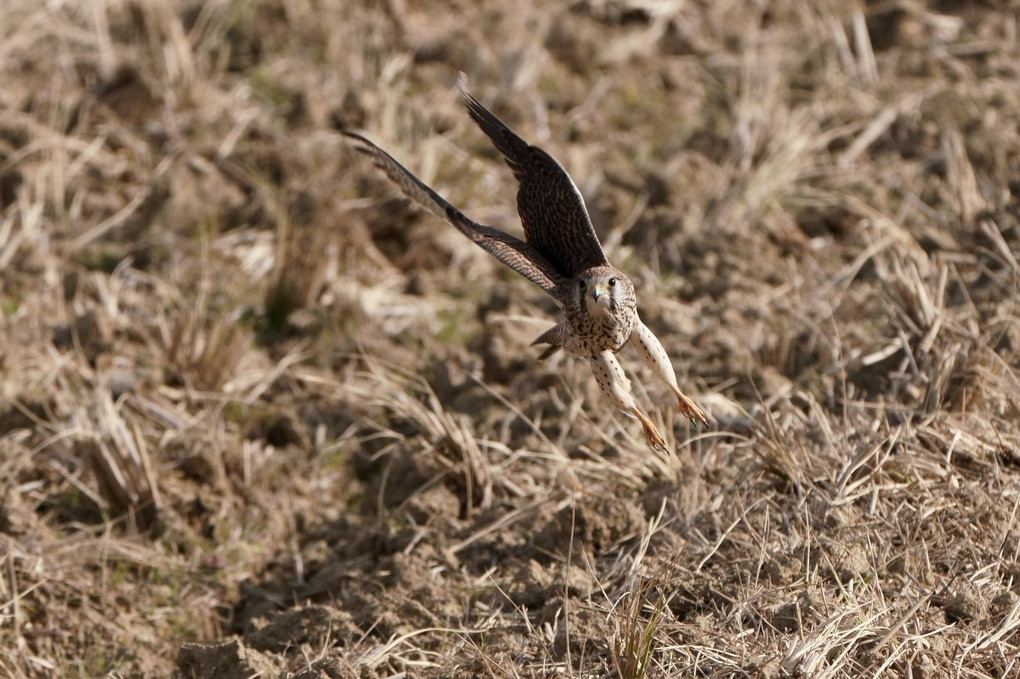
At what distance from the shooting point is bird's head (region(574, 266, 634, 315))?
11.1 ft

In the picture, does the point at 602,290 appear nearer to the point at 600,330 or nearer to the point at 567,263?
the point at 600,330

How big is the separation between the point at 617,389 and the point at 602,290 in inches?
11.3

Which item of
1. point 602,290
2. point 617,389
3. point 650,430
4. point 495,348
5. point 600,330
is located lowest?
point 495,348

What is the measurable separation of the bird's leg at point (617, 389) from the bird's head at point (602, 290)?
192 mm

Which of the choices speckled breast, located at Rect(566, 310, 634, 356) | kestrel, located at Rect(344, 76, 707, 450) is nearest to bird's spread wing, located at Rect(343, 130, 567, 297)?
kestrel, located at Rect(344, 76, 707, 450)

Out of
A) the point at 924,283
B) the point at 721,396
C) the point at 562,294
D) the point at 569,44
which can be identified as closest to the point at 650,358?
the point at 562,294

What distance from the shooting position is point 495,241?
3.59 meters

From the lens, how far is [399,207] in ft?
19.2

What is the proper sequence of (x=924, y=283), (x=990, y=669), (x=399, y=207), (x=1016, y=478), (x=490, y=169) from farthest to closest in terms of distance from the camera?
(x=490, y=169), (x=399, y=207), (x=924, y=283), (x=1016, y=478), (x=990, y=669)

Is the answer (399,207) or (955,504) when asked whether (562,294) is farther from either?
(399,207)

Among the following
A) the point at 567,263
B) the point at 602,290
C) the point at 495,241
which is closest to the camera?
the point at 602,290

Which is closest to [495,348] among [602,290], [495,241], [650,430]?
[495,241]

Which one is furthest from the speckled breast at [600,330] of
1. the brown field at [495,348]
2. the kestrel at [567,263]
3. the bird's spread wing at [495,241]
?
the brown field at [495,348]

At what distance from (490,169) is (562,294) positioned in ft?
9.29
